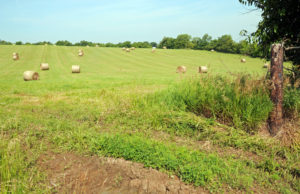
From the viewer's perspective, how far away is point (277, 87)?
4.98 metres

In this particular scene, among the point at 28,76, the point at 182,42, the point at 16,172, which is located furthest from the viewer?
the point at 182,42

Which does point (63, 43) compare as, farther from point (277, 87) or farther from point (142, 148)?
point (277, 87)

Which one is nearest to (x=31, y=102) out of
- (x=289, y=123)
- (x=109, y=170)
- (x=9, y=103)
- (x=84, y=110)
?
(x=9, y=103)

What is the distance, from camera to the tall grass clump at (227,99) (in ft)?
17.0

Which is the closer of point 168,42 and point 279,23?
point 279,23

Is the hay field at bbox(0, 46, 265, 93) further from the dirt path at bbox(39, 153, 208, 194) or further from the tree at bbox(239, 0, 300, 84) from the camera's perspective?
the dirt path at bbox(39, 153, 208, 194)

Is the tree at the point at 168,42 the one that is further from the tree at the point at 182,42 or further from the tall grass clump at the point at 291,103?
the tall grass clump at the point at 291,103

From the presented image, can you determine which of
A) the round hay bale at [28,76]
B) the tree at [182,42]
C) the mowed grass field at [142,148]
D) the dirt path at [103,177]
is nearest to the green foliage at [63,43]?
the tree at [182,42]

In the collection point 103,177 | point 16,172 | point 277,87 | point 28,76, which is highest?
point 277,87

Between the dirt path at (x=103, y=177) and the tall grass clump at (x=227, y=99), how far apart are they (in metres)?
2.81

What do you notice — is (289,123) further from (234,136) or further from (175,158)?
(175,158)

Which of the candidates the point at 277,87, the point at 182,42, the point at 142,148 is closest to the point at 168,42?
the point at 182,42

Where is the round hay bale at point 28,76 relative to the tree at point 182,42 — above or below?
below

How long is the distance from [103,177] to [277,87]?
14.7 ft
